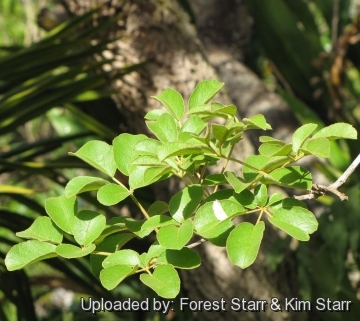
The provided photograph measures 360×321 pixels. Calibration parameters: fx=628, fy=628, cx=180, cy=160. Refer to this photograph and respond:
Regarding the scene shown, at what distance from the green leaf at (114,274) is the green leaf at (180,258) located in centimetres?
3

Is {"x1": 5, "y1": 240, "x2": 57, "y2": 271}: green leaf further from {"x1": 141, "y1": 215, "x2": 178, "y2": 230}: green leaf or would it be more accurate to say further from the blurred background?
the blurred background

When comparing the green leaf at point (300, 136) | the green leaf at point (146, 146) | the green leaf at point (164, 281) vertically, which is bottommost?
the green leaf at point (164, 281)

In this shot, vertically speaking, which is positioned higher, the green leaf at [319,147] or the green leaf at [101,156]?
the green leaf at [101,156]

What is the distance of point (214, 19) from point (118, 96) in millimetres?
1083

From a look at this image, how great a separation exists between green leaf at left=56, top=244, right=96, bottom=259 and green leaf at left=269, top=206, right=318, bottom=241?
0.59 ft

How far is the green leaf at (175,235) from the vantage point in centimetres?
58

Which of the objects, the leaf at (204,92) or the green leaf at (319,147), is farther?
the leaf at (204,92)

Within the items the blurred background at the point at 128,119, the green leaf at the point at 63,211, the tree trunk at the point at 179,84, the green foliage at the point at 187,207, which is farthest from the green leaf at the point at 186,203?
the tree trunk at the point at 179,84

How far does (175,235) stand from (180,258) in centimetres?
4

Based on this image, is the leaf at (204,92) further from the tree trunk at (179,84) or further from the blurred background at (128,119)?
the tree trunk at (179,84)

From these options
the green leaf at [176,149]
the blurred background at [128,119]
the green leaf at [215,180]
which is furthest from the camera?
the blurred background at [128,119]

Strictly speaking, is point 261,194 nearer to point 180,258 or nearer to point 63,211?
point 180,258

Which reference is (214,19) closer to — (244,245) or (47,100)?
(47,100)

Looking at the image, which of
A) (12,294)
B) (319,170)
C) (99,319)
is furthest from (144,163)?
(99,319)
